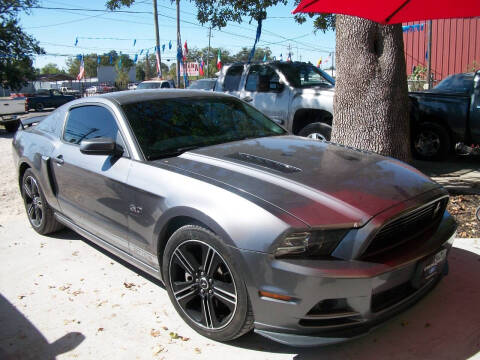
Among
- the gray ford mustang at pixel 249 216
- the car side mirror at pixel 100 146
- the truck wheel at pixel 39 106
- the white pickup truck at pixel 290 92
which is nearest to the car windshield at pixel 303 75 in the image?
the white pickup truck at pixel 290 92

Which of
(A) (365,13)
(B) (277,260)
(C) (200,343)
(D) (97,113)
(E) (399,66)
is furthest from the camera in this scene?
(E) (399,66)

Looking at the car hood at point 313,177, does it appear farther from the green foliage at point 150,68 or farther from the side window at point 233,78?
the green foliage at point 150,68

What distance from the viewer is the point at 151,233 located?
3.13m

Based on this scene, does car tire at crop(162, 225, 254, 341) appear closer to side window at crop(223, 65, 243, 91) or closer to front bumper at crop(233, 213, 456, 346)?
front bumper at crop(233, 213, 456, 346)

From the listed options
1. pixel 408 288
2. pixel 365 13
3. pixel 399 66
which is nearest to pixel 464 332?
pixel 408 288

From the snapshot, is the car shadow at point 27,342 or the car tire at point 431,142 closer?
the car shadow at point 27,342

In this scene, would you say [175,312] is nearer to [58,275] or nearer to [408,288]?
[58,275]

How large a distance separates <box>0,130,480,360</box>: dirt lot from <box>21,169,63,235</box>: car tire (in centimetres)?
47

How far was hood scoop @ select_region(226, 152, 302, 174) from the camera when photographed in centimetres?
303

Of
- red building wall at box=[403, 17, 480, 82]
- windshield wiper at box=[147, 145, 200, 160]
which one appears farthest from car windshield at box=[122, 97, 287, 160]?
red building wall at box=[403, 17, 480, 82]

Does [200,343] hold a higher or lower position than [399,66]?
lower

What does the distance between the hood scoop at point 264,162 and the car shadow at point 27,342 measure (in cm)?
165

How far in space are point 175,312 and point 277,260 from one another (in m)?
1.26

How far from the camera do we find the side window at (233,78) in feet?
30.2
